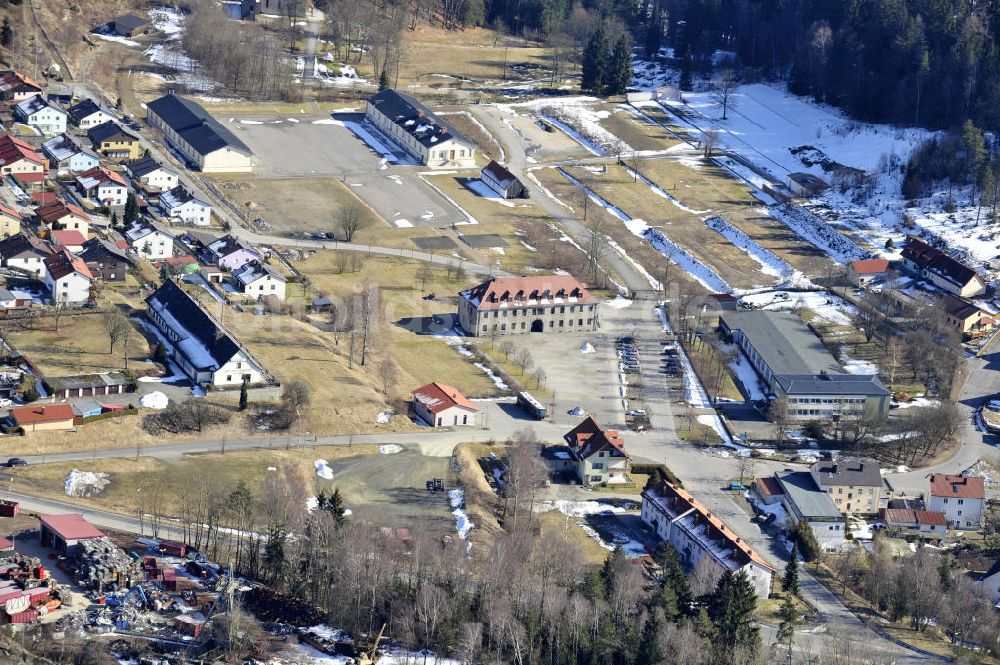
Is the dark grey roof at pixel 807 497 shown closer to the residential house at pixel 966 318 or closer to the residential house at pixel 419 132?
the residential house at pixel 966 318

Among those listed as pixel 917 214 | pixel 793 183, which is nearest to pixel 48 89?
pixel 793 183

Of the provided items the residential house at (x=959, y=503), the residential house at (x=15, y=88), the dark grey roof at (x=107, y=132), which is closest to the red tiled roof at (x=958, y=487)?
the residential house at (x=959, y=503)

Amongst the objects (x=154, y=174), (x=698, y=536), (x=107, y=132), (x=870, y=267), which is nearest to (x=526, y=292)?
(x=870, y=267)

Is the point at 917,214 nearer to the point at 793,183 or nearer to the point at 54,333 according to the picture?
the point at 793,183

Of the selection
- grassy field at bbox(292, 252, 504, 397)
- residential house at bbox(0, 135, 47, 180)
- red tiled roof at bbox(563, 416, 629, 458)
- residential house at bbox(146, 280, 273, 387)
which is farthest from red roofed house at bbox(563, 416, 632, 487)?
residential house at bbox(0, 135, 47, 180)

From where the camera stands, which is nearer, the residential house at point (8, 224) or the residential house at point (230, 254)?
the residential house at point (8, 224)

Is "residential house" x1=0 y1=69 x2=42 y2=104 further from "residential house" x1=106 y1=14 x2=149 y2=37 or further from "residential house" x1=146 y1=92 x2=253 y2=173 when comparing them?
"residential house" x1=106 y1=14 x2=149 y2=37
